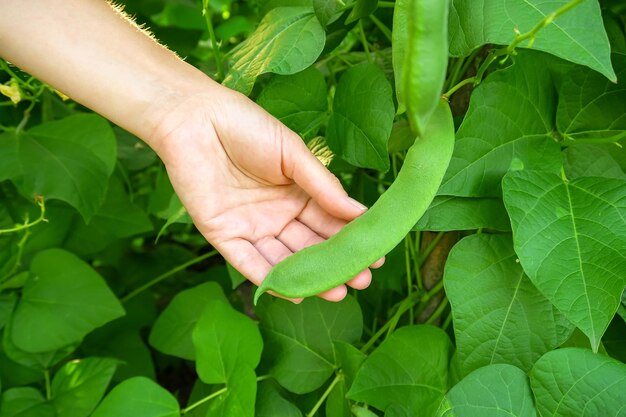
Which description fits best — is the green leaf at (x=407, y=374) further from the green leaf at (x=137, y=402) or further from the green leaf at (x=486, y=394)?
the green leaf at (x=137, y=402)

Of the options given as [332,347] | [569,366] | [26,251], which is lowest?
[26,251]

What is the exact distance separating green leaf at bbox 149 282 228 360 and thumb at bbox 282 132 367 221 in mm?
455

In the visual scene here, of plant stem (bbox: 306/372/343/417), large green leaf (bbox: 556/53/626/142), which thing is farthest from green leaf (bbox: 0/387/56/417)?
large green leaf (bbox: 556/53/626/142)

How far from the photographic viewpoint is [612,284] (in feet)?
2.73

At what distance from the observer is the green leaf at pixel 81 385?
126cm

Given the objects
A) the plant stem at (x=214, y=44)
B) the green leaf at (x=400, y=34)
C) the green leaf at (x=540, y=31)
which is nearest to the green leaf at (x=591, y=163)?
the green leaf at (x=540, y=31)

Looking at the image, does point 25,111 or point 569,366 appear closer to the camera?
point 569,366

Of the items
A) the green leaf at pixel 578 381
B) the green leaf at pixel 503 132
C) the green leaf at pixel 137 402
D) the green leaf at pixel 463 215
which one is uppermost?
the green leaf at pixel 503 132

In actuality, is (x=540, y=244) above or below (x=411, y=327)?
above

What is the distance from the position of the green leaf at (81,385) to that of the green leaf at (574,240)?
2.67ft

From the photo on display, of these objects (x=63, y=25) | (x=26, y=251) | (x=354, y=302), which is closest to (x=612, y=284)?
(x=354, y=302)

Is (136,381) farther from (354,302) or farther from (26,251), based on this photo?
(26,251)

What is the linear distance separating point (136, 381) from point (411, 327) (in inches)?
18.2

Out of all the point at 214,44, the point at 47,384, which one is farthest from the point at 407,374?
the point at 47,384
